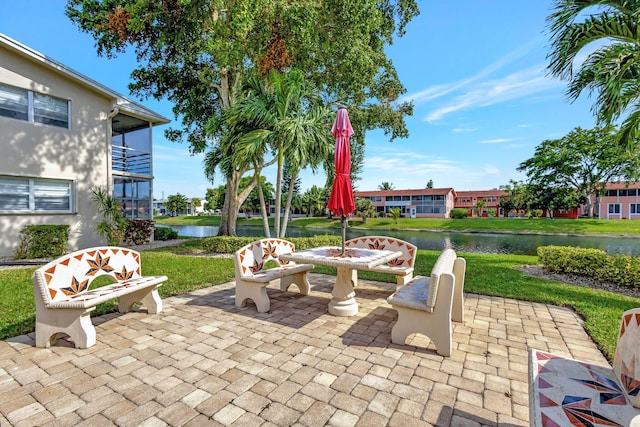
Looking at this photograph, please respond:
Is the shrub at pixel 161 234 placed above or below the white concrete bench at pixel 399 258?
below

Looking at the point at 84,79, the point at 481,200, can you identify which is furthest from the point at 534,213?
the point at 84,79

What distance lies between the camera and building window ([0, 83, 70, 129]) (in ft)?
29.7

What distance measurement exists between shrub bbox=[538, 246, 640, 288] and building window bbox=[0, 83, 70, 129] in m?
15.7

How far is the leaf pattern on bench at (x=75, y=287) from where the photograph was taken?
3381mm

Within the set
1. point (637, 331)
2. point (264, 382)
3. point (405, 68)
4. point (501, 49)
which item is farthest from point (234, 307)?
point (405, 68)

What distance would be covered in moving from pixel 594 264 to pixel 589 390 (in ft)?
22.4

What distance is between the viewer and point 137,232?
40.9 ft

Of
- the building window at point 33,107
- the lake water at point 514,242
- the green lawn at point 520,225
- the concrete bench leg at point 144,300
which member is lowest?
the lake water at point 514,242

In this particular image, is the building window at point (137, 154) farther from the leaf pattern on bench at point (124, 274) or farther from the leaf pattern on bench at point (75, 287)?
the leaf pattern on bench at point (75, 287)

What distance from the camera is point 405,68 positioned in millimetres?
14680

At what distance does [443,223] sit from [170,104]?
103 ft

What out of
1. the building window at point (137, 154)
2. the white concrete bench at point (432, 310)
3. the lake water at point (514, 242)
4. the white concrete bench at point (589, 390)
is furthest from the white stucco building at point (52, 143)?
the white concrete bench at point (589, 390)

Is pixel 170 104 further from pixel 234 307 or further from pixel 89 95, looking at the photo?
pixel 234 307

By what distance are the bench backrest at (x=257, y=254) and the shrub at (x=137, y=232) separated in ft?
31.9
